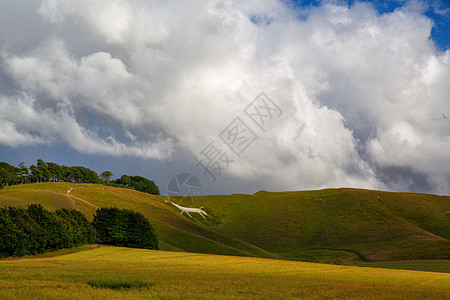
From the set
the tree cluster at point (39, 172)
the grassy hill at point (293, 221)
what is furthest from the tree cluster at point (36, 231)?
the tree cluster at point (39, 172)

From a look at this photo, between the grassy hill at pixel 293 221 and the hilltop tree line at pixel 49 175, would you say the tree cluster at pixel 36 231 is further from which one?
the hilltop tree line at pixel 49 175

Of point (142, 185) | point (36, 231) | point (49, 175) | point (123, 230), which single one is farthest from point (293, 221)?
point (49, 175)

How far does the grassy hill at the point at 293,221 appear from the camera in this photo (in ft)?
305

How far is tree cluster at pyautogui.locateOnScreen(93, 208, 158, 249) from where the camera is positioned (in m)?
74.2

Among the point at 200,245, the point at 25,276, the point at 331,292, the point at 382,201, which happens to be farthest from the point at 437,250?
the point at 25,276

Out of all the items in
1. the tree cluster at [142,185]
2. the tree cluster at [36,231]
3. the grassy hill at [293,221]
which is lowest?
the tree cluster at [36,231]

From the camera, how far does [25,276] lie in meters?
25.6

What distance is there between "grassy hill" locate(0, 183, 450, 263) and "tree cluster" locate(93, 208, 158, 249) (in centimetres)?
1026

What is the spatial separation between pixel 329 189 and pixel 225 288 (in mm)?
168596

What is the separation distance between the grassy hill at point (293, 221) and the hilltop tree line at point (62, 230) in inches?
491

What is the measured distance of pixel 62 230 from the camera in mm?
58969

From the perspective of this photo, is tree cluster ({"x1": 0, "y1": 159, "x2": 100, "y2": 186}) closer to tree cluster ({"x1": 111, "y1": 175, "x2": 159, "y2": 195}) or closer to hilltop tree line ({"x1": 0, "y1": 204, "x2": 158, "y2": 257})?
tree cluster ({"x1": 111, "y1": 175, "x2": 159, "y2": 195})

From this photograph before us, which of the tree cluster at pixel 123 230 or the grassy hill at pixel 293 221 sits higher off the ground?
the grassy hill at pixel 293 221

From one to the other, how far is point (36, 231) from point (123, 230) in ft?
76.5
